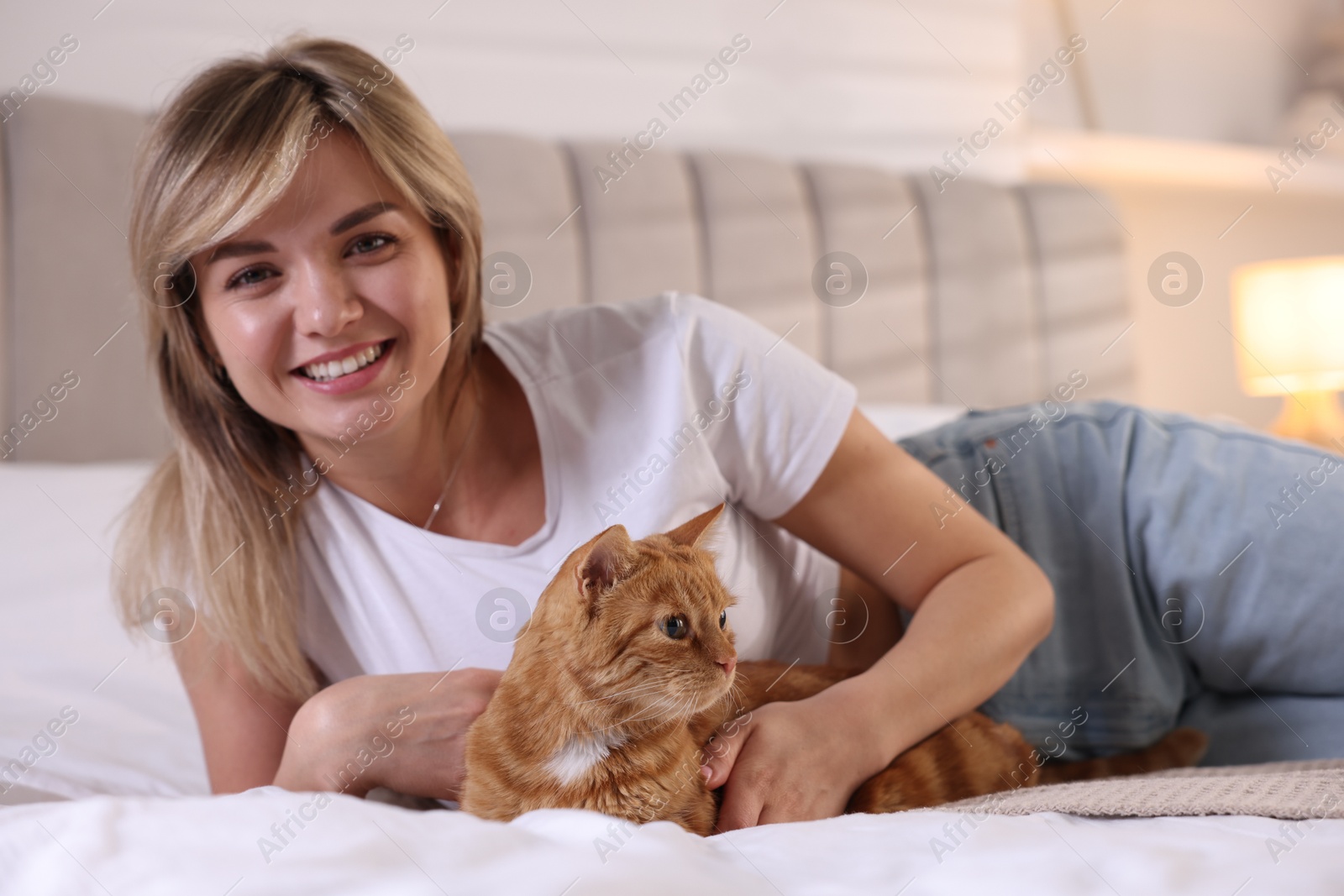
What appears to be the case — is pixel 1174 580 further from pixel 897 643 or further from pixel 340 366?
pixel 340 366

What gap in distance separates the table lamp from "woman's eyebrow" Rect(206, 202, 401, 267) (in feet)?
7.45

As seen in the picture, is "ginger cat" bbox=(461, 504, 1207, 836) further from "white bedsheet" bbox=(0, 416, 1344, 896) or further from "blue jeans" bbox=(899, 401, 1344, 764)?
"blue jeans" bbox=(899, 401, 1344, 764)

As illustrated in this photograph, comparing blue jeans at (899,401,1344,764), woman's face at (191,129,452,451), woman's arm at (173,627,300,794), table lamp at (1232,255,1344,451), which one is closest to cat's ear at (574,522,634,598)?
woman's face at (191,129,452,451)

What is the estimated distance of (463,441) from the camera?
2.52 ft

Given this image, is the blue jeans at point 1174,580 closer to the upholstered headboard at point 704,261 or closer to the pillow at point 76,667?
the upholstered headboard at point 704,261

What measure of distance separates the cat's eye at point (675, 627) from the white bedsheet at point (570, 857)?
99 millimetres

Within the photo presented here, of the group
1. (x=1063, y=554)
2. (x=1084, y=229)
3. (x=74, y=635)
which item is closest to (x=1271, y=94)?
(x=1084, y=229)

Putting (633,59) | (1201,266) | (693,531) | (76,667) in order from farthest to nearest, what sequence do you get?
1. (1201,266)
2. (633,59)
3. (76,667)
4. (693,531)

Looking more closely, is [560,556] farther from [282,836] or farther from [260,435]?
[260,435]

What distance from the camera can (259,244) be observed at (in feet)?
2.15

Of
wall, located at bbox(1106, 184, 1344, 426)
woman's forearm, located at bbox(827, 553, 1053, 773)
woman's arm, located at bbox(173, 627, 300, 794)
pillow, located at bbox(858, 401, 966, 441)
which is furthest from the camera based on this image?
wall, located at bbox(1106, 184, 1344, 426)

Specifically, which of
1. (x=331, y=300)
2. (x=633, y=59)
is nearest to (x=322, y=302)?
(x=331, y=300)

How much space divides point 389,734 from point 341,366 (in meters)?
0.25

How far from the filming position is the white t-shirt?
2.25 feet
